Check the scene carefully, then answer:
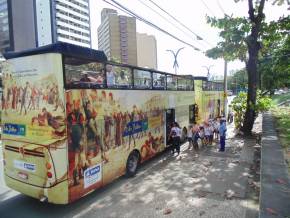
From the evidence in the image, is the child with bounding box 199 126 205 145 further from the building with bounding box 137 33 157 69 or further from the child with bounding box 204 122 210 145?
the building with bounding box 137 33 157 69

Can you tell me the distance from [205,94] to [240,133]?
375 centimetres

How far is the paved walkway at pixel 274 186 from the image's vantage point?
593cm

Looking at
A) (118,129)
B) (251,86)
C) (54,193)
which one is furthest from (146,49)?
(54,193)

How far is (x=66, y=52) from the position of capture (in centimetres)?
646

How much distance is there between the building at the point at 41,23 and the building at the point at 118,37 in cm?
903

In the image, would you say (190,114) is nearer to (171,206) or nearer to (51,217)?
(171,206)

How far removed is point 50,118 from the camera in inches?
251

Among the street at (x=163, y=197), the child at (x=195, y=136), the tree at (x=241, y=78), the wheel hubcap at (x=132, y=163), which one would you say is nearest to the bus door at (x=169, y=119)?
the child at (x=195, y=136)

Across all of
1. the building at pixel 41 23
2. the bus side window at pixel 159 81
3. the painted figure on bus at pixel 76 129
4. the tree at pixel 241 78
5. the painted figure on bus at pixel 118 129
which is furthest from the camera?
the building at pixel 41 23

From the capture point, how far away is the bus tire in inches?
370

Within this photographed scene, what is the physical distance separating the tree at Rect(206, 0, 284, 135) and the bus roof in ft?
32.5

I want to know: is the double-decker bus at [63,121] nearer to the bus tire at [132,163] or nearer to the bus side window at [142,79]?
the bus tire at [132,163]

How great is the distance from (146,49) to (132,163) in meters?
89.8

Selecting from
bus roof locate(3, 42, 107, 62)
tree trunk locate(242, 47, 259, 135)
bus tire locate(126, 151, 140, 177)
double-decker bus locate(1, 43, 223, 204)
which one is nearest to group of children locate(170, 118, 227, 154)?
tree trunk locate(242, 47, 259, 135)
